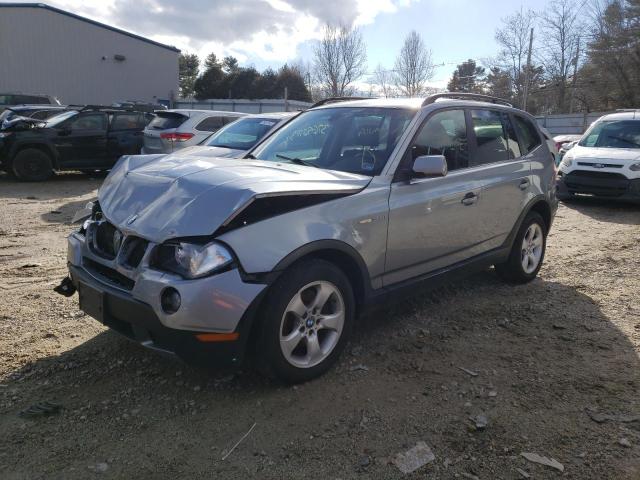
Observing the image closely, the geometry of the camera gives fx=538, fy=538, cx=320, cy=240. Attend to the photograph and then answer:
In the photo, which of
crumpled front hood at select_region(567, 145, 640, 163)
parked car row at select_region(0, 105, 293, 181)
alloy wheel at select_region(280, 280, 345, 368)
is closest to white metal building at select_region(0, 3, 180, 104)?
parked car row at select_region(0, 105, 293, 181)

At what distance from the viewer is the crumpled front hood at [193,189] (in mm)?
2947

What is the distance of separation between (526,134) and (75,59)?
3765 cm

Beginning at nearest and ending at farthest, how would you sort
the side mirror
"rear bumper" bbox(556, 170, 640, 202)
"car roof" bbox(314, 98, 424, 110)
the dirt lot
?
the dirt lot
the side mirror
"car roof" bbox(314, 98, 424, 110)
"rear bumper" bbox(556, 170, 640, 202)

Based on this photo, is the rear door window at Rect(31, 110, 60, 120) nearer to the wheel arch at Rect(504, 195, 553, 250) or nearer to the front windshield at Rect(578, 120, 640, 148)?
the wheel arch at Rect(504, 195, 553, 250)

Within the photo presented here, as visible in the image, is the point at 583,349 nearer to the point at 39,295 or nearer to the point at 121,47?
the point at 39,295

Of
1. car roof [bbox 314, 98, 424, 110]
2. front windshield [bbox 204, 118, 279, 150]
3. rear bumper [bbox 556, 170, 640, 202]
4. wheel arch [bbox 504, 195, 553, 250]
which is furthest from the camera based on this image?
rear bumper [bbox 556, 170, 640, 202]

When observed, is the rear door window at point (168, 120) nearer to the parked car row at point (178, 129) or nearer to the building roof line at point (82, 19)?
the parked car row at point (178, 129)

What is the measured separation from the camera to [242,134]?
28.9 feet

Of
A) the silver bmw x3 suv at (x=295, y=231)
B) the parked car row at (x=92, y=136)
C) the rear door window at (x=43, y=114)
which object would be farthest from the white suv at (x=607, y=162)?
the rear door window at (x=43, y=114)

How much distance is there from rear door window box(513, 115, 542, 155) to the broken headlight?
3578mm

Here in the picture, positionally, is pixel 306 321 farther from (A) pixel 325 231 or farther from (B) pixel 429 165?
(B) pixel 429 165

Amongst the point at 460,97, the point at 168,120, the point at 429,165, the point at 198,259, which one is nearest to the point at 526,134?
the point at 460,97

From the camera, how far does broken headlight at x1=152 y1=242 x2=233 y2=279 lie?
2.83 meters

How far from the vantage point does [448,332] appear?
4227 mm
